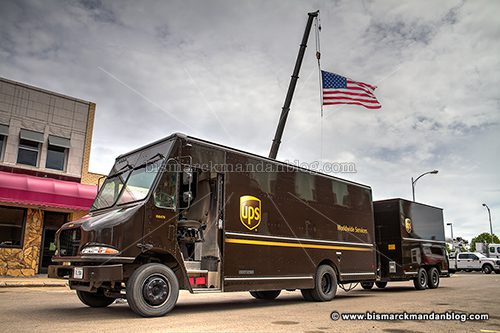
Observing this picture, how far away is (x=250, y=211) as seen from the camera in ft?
33.3

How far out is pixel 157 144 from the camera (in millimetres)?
9320

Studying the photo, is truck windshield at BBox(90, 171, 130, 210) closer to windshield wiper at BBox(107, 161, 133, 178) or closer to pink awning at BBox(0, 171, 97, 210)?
windshield wiper at BBox(107, 161, 133, 178)

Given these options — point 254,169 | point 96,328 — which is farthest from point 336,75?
point 96,328

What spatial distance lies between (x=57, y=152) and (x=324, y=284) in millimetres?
15908

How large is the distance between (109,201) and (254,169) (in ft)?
11.3

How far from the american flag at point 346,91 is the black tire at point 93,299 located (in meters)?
11.3

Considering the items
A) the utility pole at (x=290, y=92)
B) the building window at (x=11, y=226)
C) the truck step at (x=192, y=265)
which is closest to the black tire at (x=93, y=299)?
the truck step at (x=192, y=265)

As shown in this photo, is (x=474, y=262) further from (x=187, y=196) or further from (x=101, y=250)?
(x=101, y=250)

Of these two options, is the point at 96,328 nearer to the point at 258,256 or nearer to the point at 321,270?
the point at 258,256

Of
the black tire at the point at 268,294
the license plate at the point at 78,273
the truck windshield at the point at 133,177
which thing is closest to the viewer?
the license plate at the point at 78,273

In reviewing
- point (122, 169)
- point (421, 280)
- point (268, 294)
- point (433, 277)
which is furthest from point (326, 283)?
point (433, 277)

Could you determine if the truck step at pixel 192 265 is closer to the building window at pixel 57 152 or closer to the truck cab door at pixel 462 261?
the building window at pixel 57 152

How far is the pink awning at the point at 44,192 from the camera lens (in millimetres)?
18078

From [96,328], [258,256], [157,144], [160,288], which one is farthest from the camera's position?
[258,256]
